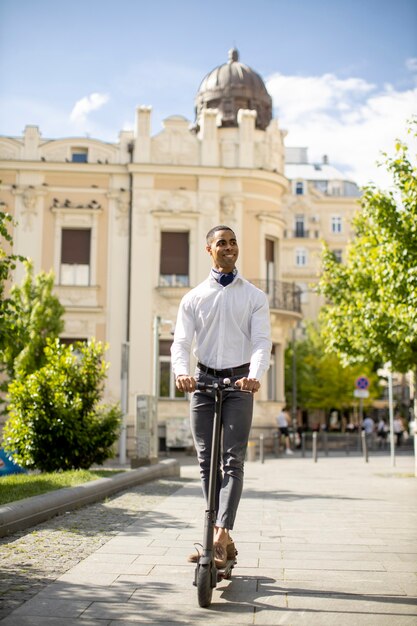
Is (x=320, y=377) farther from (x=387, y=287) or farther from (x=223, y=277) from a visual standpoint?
(x=223, y=277)

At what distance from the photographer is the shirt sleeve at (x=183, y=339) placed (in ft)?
16.3

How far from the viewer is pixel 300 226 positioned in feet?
238

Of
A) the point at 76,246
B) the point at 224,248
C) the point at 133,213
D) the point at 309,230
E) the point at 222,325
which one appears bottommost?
the point at 222,325

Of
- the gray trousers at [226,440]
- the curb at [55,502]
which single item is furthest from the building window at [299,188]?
the gray trousers at [226,440]

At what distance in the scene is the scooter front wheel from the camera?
422 centimetres

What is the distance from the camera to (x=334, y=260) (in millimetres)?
26812

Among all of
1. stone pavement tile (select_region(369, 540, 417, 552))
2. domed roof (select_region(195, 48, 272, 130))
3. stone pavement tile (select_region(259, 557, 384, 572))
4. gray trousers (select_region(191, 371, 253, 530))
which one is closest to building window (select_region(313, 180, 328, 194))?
domed roof (select_region(195, 48, 272, 130))

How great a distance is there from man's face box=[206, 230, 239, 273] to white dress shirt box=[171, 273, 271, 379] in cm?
13

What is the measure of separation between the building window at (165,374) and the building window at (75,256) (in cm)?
385

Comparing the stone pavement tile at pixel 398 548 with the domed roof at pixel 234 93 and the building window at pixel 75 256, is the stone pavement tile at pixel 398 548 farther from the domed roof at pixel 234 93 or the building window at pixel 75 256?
the domed roof at pixel 234 93

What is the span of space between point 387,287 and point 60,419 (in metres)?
7.72

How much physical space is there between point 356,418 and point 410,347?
48.8m

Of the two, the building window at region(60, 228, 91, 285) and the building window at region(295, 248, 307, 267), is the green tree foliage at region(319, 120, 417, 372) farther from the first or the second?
the building window at region(295, 248, 307, 267)

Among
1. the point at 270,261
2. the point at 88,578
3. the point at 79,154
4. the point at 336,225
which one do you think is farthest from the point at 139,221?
the point at 336,225
